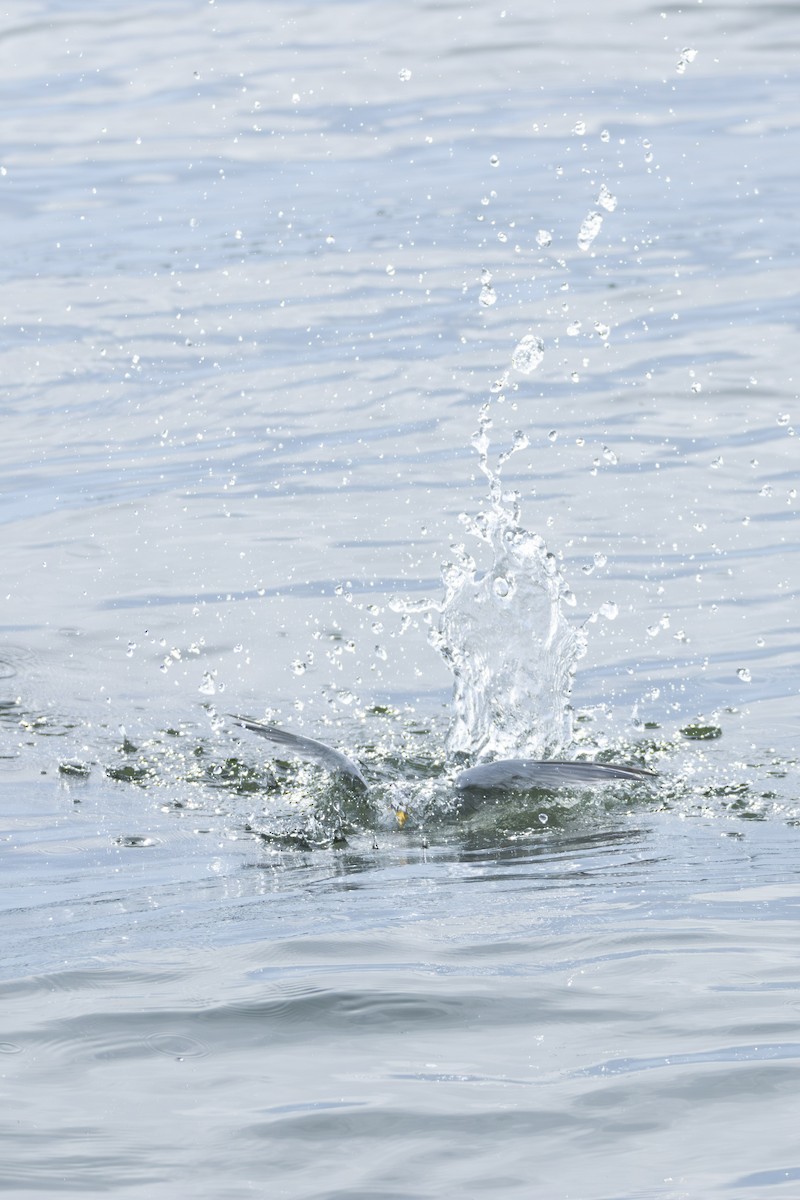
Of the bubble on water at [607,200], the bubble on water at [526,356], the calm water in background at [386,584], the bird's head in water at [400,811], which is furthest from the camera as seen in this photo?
the bubble on water at [607,200]

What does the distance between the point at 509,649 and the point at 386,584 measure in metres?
1.51

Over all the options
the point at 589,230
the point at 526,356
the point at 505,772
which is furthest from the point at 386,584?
the point at 589,230

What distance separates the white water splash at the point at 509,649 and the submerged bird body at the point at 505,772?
2.62 ft

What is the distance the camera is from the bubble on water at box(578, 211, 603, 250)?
15008 millimetres

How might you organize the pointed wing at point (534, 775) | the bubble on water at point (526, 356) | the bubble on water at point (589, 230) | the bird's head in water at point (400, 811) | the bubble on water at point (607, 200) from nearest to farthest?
the pointed wing at point (534, 775), the bird's head in water at point (400, 811), the bubble on water at point (526, 356), the bubble on water at point (589, 230), the bubble on water at point (607, 200)

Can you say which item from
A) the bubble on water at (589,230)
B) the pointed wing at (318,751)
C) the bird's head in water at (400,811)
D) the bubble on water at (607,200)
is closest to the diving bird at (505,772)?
the pointed wing at (318,751)

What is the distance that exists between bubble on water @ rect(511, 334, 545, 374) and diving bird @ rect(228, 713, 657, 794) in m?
6.09

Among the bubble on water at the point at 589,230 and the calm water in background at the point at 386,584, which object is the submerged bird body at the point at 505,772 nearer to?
the calm water in background at the point at 386,584

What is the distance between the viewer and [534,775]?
650 cm

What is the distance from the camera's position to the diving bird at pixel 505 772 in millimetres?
6418

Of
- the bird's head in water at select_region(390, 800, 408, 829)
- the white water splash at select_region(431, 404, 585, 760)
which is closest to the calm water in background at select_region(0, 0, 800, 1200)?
the bird's head in water at select_region(390, 800, 408, 829)

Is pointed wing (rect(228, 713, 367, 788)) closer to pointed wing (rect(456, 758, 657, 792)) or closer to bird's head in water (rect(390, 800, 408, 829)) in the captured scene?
bird's head in water (rect(390, 800, 408, 829))

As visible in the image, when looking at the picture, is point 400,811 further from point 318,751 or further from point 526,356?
point 526,356

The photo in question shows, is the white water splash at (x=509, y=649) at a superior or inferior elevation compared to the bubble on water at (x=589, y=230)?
inferior
